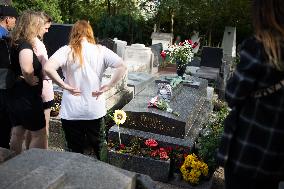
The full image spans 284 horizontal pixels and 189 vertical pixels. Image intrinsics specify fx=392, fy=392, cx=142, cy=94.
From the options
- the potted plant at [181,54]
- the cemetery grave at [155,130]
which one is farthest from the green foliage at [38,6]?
the cemetery grave at [155,130]

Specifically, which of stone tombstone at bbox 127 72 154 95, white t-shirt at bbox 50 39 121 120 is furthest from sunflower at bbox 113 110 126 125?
stone tombstone at bbox 127 72 154 95

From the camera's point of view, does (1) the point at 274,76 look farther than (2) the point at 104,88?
No

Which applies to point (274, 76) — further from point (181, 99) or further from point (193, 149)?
point (181, 99)

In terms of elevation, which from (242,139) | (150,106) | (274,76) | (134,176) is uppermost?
(274,76)

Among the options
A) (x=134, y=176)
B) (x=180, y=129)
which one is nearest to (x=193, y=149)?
(x=180, y=129)

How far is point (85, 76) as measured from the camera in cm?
369

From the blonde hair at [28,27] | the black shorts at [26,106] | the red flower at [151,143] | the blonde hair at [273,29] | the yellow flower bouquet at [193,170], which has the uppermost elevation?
the blonde hair at [273,29]

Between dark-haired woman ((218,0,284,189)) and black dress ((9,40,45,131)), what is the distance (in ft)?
7.65

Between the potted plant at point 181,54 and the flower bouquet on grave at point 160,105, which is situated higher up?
the potted plant at point 181,54

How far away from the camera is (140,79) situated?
26.7ft

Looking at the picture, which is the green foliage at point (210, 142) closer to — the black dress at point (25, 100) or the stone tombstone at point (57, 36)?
the black dress at point (25, 100)

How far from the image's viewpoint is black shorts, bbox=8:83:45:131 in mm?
3711

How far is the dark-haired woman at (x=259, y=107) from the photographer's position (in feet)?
5.77

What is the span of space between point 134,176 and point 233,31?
664 inches
